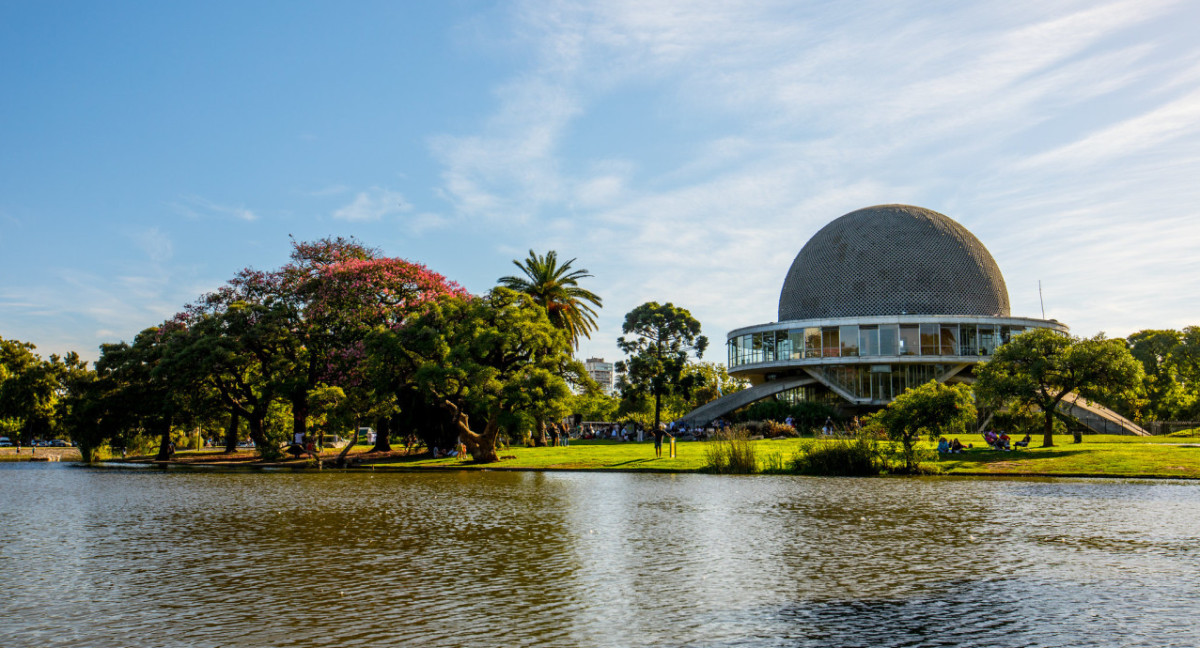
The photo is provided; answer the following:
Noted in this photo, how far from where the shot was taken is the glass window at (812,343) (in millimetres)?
68938

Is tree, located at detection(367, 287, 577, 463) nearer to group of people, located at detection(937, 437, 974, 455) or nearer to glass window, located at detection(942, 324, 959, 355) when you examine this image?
group of people, located at detection(937, 437, 974, 455)

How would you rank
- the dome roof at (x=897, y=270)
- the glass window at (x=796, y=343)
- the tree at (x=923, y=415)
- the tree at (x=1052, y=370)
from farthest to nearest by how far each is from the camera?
1. the dome roof at (x=897, y=270)
2. the glass window at (x=796, y=343)
3. the tree at (x=1052, y=370)
4. the tree at (x=923, y=415)

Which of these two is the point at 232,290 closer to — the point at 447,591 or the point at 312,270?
the point at 312,270

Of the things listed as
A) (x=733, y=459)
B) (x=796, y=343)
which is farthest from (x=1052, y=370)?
(x=796, y=343)

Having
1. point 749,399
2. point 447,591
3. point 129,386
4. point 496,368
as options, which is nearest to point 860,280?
point 749,399

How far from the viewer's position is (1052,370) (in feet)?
118

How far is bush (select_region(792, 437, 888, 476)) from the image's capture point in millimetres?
30719

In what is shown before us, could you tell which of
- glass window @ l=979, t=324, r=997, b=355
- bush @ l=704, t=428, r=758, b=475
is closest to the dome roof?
glass window @ l=979, t=324, r=997, b=355

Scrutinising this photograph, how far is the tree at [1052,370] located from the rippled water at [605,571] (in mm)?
15067

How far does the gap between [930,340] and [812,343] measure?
861cm

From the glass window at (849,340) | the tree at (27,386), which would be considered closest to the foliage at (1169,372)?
the glass window at (849,340)

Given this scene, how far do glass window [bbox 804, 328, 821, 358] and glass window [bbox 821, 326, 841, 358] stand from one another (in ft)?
1.09

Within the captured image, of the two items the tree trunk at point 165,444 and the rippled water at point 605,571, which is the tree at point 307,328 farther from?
the rippled water at point 605,571

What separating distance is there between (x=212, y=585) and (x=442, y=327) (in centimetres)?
2745
